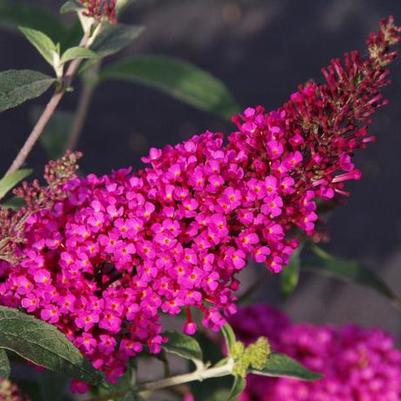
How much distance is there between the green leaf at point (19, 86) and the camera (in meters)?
1.24

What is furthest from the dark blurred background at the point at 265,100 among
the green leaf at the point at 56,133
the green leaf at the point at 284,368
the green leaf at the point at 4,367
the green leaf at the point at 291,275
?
the green leaf at the point at 4,367

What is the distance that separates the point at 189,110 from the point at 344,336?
2.32 metres

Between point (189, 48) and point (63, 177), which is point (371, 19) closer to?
point (189, 48)

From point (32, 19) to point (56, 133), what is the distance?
300 mm

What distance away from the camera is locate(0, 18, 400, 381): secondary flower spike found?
114 centimetres

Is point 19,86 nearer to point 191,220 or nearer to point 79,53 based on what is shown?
point 79,53

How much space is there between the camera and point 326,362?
6.35 feet

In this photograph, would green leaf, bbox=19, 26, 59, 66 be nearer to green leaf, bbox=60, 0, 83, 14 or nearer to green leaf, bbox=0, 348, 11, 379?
green leaf, bbox=60, 0, 83, 14

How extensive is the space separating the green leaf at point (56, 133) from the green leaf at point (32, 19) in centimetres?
23

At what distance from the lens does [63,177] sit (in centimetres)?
104

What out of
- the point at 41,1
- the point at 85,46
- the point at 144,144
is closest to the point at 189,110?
the point at 144,144

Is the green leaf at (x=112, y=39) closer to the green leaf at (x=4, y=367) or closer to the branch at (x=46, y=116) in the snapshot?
the branch at (x=46, y=116)

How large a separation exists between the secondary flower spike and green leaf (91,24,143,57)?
0.94 ft

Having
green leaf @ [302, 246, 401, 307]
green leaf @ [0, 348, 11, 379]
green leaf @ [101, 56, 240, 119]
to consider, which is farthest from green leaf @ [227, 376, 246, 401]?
green leaf @ [101, 56, 240, 119]
